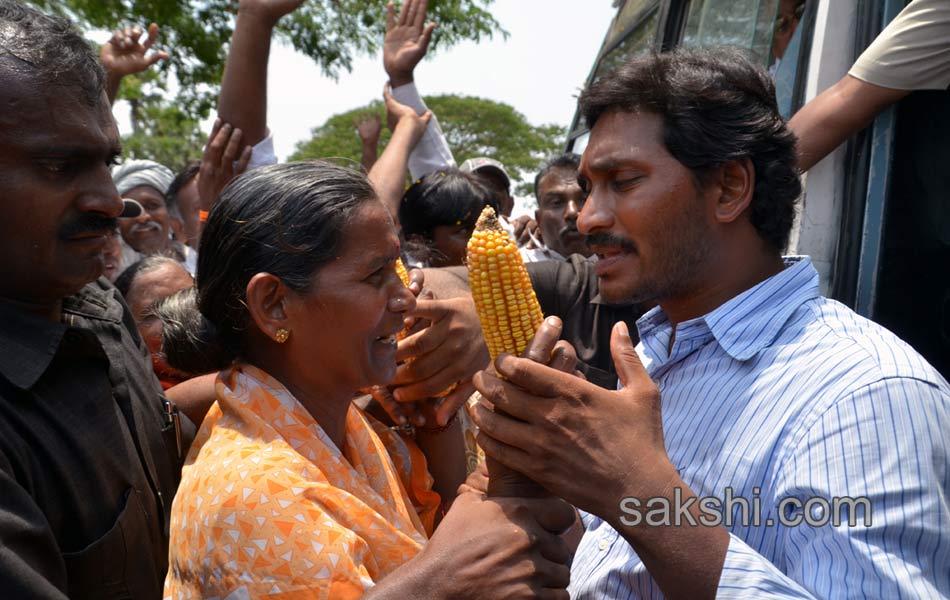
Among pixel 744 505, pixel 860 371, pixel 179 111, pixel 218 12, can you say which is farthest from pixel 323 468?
pixel 179 111

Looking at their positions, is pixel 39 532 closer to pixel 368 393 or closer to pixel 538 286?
pixel 368 393

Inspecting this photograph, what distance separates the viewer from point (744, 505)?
1882mm

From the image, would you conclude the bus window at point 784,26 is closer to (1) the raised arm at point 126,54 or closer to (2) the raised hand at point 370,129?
(1) the raised arm at point 126,54

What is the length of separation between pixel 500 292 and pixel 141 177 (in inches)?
199

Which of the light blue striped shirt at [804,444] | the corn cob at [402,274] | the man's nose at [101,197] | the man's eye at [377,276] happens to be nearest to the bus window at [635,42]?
the corn cob at [402,274]

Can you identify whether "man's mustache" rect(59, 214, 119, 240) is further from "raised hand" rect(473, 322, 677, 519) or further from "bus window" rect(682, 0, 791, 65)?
"bus window" rect(682, 0, 791, 65)

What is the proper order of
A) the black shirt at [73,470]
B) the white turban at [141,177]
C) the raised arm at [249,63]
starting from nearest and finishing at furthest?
the black shirt at [73,470]
the raised arm at [249,63]
the white turban at [141,177]

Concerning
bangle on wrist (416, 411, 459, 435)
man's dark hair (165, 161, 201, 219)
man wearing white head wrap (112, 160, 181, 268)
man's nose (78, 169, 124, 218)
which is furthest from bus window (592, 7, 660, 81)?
man wearing white head wrap (112, 160, 181, 268)

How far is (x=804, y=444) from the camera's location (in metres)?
1.82

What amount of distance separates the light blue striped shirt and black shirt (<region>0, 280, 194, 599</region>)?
42.3 inches

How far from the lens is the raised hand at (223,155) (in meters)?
3.59

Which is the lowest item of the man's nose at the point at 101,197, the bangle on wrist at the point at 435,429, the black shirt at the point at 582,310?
the bangle on wrist at the point at 435,429

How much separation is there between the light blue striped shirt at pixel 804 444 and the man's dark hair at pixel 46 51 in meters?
1.59

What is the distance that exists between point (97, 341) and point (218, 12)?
10480 millimetres
